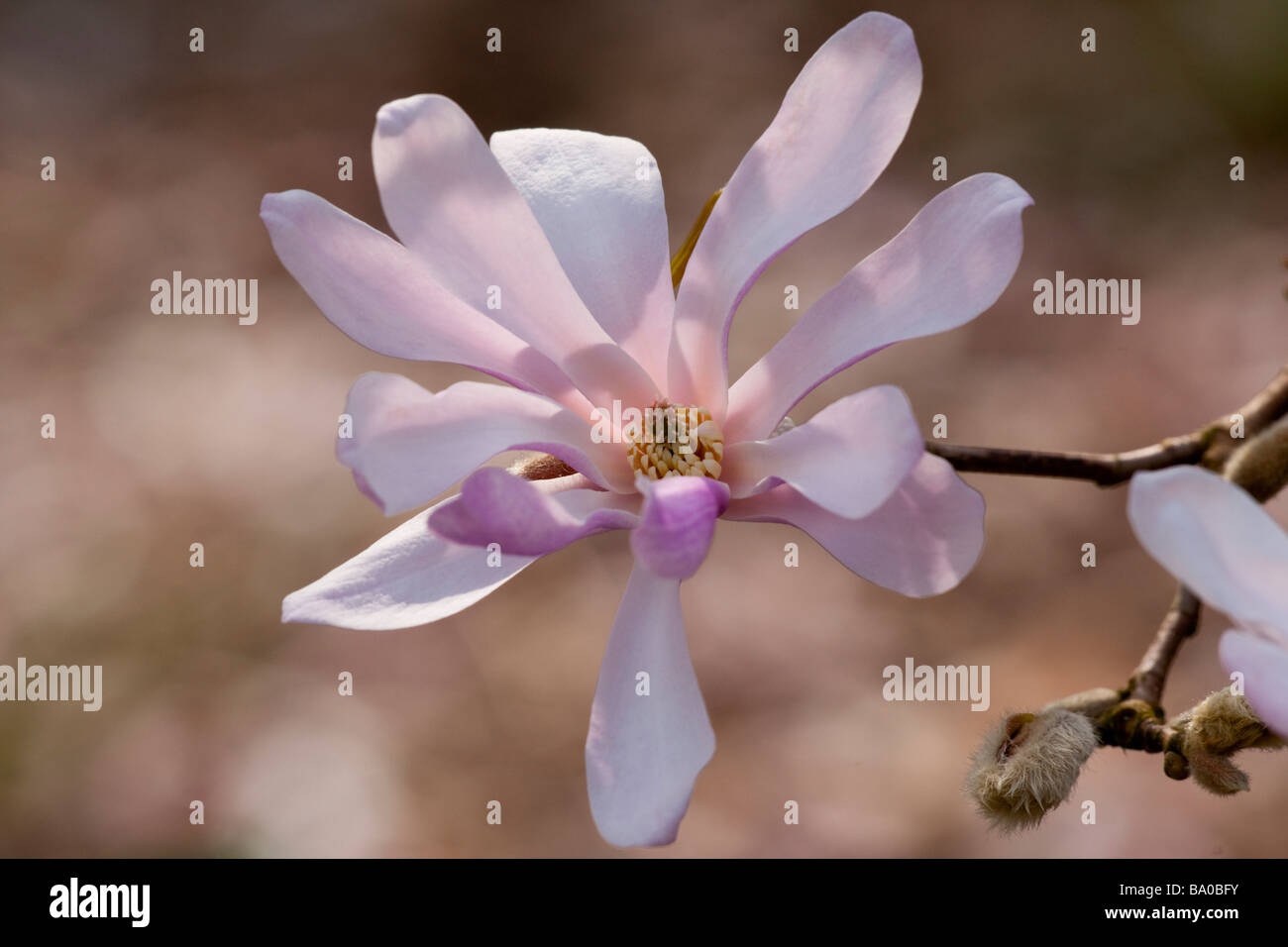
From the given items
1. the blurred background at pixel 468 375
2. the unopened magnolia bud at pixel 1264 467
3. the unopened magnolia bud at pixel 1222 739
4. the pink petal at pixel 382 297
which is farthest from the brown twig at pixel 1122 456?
the blurred background at pixel 468 375

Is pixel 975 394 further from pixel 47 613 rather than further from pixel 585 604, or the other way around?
pixel 47 613

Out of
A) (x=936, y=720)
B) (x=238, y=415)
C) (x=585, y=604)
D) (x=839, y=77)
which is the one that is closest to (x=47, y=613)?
(x=238, y=415)

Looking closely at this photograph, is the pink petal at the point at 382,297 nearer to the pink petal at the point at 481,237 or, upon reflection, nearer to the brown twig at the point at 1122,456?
the pink petal at the point at 481,237

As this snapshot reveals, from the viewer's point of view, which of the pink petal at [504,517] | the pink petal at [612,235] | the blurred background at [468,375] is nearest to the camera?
the pink petal at [504,517]

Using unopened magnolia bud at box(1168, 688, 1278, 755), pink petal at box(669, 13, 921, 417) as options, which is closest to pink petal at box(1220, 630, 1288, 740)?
unopened magnolia bud at box(1168, 688, 1278, 755)

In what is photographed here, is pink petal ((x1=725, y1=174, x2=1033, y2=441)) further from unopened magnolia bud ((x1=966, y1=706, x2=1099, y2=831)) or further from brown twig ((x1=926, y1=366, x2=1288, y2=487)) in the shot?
unopened magnolia bud ((x1=966, y1=706, x2=1099, y2=831))

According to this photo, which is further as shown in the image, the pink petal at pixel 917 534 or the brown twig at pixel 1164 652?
the brown twig at pixel 1164 652

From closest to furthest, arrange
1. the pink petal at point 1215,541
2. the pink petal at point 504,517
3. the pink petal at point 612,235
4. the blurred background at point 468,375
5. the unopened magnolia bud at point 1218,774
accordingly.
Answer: the pink petal at point 1215,541 → the pink petal at point 504,517 → the unopened magnolia bud at point 1218,774 → the pink petal at point 612,235 → the blurred background at point 468,375

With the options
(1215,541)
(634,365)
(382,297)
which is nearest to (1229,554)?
(1215,541)
